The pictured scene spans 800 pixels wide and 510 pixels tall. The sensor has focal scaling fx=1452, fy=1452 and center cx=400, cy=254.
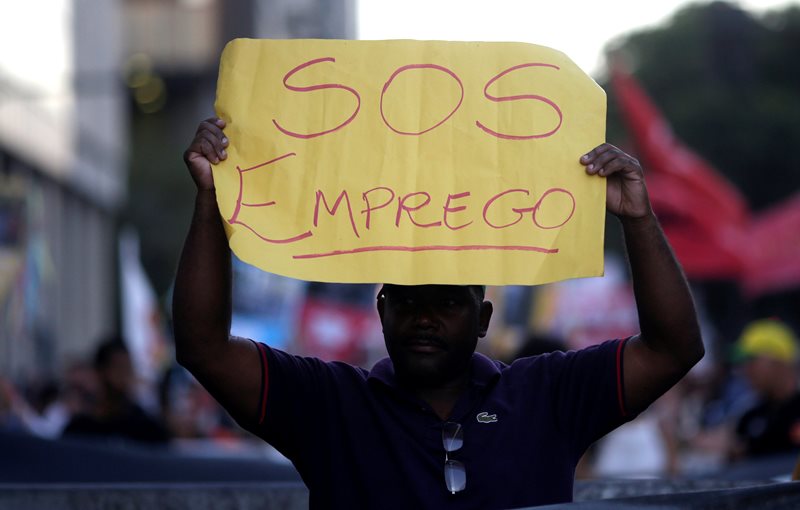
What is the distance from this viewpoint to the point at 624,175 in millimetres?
3234

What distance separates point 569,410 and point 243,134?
96cm

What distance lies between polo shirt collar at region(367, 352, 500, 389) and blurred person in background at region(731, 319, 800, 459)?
481cm

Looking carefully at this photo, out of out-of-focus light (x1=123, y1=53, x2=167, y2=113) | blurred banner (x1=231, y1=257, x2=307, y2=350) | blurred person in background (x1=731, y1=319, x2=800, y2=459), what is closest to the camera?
blurred person in background (x1=731, y1=319, x2=800, y2=459)

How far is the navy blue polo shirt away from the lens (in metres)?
3.10

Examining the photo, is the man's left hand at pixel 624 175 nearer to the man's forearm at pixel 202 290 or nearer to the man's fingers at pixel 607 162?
the man's fingers at pixel 607 162

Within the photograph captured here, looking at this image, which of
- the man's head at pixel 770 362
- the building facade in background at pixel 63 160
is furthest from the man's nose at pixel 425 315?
the building facade in background at pixel 63 160

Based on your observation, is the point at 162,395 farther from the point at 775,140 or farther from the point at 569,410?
the point at 775,140

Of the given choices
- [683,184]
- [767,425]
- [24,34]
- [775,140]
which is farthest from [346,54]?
[775,140]

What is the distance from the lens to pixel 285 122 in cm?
332

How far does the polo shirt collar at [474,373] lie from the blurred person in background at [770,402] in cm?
481

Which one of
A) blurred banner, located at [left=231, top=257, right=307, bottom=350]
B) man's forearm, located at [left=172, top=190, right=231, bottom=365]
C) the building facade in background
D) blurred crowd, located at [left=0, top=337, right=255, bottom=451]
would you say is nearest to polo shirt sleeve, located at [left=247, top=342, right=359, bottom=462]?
man's forearm, located at [left=172, top=190, right=231, bottom=365]

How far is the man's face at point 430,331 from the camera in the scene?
319 centimetres

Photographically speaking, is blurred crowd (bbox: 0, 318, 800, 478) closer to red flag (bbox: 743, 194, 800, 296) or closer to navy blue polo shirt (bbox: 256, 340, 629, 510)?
navy blue polo shirt (bbox: 256, 340, 629, 510)

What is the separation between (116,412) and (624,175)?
568 cm
